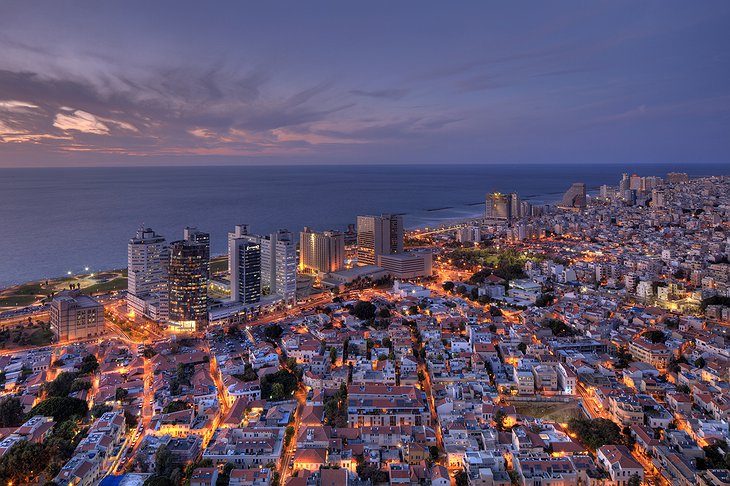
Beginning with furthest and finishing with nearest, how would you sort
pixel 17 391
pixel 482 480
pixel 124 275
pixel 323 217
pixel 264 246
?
pixel 323 217, pixel 124 275, pixel 264 246, pixel 17 391, pixel 482 480

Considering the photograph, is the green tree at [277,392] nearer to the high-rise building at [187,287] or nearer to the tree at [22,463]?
the tree at [22,463]

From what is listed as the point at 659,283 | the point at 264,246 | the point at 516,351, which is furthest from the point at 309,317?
the point at 659,283

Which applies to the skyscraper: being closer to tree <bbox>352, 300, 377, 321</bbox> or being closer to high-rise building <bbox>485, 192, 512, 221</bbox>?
high-rise building <bbox>485, 192, 512, 221</bbox>

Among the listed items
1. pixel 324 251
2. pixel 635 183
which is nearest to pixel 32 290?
pixel 324 251

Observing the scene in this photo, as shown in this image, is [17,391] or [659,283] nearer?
[17,391]

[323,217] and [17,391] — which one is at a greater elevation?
[323,217]

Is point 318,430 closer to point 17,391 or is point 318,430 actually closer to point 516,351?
point 516,351
